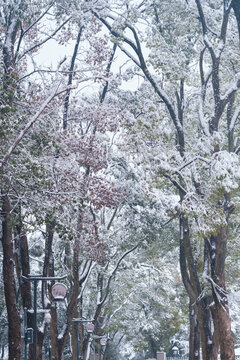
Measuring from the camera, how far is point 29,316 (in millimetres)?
13367

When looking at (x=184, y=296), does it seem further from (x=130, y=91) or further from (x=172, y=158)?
(x=172, y=158)

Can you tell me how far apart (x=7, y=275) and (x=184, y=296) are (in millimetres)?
25060

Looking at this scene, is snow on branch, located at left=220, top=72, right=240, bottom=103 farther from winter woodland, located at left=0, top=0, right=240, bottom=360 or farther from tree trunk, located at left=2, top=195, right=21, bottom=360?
tree trunk, located at left=2, top=195, right=21, bottom=360

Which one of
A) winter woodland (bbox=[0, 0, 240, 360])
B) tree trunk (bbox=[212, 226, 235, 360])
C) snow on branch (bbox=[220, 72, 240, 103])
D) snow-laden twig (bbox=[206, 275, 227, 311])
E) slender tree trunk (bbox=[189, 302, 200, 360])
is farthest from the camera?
slender tree trunk (bbox=[189, 302, 200, 360])

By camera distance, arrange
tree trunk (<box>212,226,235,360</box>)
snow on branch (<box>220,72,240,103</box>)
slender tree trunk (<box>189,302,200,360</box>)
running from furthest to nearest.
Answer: slender tree trunk (<box>189,302,200,360</box>)
snow on branch (<box>220,72,240,103</box>)
tree trunk (<box>212,226,235,360</box>)

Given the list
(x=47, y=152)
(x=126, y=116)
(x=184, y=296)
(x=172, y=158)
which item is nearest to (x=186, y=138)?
(x=126, y=116)

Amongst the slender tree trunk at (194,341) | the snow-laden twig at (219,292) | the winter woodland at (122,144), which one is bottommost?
the slender tree trunk at (194,341)

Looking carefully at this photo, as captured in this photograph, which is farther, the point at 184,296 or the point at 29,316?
the point at 184,296

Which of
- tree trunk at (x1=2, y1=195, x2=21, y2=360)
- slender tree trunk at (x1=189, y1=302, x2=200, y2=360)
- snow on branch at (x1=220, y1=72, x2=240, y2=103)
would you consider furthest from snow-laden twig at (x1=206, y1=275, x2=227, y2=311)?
slender tree trunk at (x1=189, y1=302, x2=200, y2=360)

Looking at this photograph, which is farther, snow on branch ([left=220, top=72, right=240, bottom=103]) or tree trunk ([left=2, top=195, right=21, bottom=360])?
snow on branch ([left=220, top=72, right=240, bottom=103])

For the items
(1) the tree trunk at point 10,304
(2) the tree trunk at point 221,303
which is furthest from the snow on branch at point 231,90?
(1) the tree trunk at point 10,304

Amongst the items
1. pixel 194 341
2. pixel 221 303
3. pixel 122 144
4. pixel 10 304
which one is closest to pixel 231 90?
pixel 122 144

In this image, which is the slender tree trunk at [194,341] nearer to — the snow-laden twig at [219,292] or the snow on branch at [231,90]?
the snow-laden twig at [219,292]

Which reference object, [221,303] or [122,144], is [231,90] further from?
[221,303]
